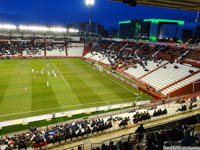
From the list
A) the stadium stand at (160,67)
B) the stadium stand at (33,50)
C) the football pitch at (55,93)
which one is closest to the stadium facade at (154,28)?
the stadium stand at (160,67)

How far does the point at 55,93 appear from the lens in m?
24.6

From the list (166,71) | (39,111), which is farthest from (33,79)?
(166,71)

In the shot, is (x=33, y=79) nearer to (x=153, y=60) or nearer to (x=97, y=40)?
(x=153, y=60)

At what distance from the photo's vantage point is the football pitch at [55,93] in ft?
64.6

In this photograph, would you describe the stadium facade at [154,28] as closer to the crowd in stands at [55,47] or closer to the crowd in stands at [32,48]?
the crowd in stands at [55,47]

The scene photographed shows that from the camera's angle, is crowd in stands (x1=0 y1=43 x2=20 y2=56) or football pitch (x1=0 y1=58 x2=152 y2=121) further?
crowd in stands (x1=0 y1=43 x2=20 y2=56)

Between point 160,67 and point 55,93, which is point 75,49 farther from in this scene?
point 55,93

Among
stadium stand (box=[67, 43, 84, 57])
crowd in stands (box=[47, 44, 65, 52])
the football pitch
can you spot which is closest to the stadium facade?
stadium stand (box=[67, 43, 84, 57])

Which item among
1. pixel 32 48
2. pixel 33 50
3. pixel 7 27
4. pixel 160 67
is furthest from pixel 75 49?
pixel 160 67

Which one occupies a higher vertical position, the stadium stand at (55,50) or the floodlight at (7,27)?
the floodlight at (7,27)

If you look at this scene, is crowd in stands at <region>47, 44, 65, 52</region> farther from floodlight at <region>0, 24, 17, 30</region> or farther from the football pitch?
the football pitch

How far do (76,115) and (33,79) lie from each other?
16507 mm

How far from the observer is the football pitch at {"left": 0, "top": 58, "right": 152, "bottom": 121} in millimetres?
19688

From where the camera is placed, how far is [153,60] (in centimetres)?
3972
